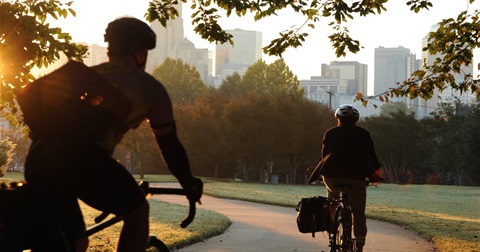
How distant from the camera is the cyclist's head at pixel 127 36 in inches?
164

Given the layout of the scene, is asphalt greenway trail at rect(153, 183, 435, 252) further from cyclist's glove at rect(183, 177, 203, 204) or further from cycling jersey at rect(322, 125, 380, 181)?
cyclist's glove at rect(183, 177, 203, 204)

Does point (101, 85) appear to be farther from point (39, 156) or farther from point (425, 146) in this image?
point (425, 146)

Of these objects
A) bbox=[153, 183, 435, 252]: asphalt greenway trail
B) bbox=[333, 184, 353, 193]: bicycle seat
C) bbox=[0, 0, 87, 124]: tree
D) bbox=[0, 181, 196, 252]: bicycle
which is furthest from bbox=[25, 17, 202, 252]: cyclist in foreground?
bbox=[153, 183, 435, 252]: asphalt greenway trail

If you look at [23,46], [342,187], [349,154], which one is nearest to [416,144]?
[349,154]

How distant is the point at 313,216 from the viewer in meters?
8.96

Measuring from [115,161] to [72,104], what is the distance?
31 cm

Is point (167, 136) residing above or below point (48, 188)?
above

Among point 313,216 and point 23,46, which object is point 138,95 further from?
point 23,46

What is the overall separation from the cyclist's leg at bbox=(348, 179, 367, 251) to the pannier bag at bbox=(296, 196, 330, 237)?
19.8 inches

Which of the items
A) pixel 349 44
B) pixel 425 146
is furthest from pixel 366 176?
pixel 425 146

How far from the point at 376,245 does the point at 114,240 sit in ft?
12.9

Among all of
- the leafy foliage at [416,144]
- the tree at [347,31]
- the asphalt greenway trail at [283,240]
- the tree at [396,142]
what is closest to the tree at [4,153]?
the asphalt greenway trail at [283,240]

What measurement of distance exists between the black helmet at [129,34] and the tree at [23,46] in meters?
5.84

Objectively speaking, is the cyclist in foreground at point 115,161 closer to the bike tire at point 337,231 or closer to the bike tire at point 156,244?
the bike tire at point 156,244
